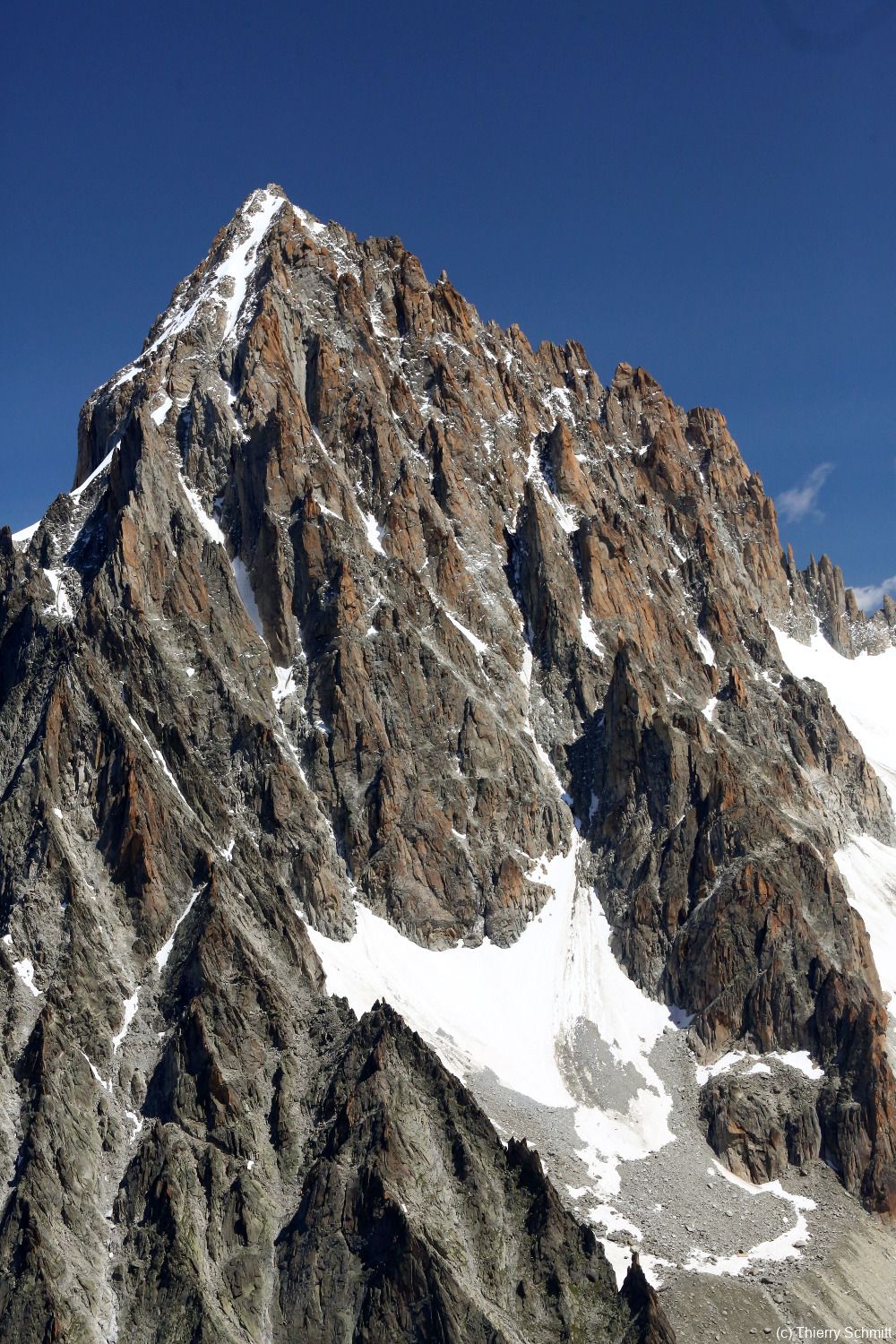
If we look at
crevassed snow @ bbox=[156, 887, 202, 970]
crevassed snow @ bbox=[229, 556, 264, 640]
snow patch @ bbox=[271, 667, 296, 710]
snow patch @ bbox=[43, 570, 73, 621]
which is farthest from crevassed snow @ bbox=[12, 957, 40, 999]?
crevassed snow @ bbox=[229, 556, 264, 640]

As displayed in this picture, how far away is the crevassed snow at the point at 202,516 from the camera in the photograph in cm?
15262

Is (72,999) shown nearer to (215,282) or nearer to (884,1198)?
(884,1198)

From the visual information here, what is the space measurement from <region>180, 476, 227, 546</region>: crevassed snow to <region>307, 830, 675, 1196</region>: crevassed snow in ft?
166

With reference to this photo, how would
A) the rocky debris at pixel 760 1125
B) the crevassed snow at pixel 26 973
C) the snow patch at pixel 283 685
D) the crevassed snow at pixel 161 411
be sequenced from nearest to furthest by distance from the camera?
the crevassed snow at pixel 26 973 < the rocky debris at pixel 760 1125 < the snow patch at pixel 283 685 < the crevassed snow at pixel 161 411

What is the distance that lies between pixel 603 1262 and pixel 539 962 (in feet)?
137

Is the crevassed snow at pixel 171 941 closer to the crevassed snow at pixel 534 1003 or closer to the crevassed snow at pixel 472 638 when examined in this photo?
the crevassed snow at pixel 534 1003

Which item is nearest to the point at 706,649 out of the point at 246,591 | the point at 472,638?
the point at 472,638

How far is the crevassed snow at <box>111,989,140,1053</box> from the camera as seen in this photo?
99375 mm

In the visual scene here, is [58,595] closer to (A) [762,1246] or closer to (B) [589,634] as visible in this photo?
(B) [589,634]

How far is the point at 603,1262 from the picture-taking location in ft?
303

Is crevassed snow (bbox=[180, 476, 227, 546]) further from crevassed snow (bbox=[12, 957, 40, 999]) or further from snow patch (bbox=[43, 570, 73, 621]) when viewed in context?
crevassed snow (bbox=[12, 957, 40, 999])

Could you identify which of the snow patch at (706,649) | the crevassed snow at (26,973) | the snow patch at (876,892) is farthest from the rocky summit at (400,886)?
the snow patch at (706,649)

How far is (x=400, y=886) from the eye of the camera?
5217 inches

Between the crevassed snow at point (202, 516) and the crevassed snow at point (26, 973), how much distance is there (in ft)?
213
